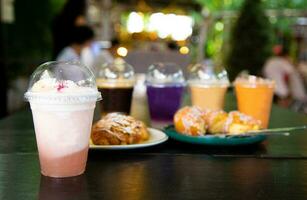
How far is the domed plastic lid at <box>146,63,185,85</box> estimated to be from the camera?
5.85 ft

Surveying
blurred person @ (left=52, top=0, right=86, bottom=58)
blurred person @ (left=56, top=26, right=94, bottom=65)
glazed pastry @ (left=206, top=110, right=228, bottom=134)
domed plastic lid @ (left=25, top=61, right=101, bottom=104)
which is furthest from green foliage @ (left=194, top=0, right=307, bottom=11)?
domed plastic lid @ (left=25, top=61, right=101, bottom=104)

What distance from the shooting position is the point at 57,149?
3.25 ft

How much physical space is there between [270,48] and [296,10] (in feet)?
7.92

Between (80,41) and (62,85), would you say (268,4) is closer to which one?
(80,41)

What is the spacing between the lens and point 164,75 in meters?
1.80

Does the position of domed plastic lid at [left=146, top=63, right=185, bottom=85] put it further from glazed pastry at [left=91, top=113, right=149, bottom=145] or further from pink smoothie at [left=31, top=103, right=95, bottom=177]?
pink smoothie at [left=31, top=103, right=95, bottom=177]

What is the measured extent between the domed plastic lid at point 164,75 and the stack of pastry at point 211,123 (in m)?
0.41

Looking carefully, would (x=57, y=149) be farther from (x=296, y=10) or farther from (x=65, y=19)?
(x=296, y=10)

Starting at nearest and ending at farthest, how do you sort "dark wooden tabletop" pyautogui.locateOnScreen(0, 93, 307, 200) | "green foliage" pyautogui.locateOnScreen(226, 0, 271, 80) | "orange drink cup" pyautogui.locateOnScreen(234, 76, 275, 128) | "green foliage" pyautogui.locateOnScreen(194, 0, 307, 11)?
"dark wooden tabletop" pyautogui.locateOnScreen(0, 93, 307, 200), "orange drink cup" pyautogui.locateOnScreen(234, 76, 275, 128), "green foliage" pyautogui.locateOnScreen(226, 0, 271, 80), "green foliage" pyautogui.locateOnScreen(194, 0, 307, 11)

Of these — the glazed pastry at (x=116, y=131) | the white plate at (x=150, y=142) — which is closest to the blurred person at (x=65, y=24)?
the white plate at (x=150, y=142)

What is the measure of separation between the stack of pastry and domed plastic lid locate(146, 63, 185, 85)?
0.41 m

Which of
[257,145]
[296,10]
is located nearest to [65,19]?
[257,145]

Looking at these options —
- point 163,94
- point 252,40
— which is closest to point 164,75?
point 163,94

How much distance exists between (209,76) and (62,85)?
85 cm
